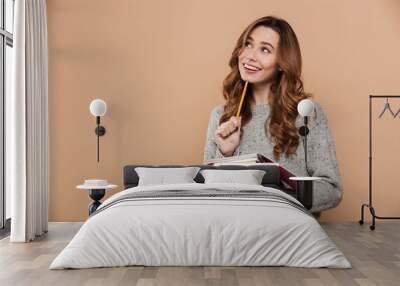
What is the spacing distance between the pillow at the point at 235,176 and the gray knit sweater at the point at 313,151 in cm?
73

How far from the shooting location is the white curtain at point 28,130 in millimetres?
5449

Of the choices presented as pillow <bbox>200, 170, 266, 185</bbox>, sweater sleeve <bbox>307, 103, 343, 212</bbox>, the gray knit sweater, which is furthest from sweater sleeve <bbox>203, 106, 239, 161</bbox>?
sweater sleeve <bbox>307, 103, 343, 212</bbox>

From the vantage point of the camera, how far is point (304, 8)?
6863 mm

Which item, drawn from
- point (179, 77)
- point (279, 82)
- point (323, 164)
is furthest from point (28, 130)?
point (323, 164)

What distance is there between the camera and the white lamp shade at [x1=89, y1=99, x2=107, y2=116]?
21.5ft

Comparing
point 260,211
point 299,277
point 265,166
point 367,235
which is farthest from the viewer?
point 265,166

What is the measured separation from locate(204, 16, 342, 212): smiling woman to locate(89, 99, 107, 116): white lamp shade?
126 centimetres

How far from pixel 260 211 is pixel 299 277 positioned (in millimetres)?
627

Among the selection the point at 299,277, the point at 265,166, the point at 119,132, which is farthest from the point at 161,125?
the point at 299,277

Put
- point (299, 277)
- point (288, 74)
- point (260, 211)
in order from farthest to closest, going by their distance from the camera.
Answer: point (288, 74)
point (260, 211)
point (299, 277)

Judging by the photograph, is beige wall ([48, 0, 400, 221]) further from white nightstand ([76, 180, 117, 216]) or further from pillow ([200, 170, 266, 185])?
pillow ([200, 170, 266, 185])

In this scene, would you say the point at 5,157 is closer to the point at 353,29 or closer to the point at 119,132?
the point at 119,132

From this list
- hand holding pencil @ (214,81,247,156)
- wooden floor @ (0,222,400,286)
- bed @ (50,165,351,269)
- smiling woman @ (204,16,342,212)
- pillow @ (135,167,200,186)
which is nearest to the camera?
→ wooden floor @ (0,222,400,286)

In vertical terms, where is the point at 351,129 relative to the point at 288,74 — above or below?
below
